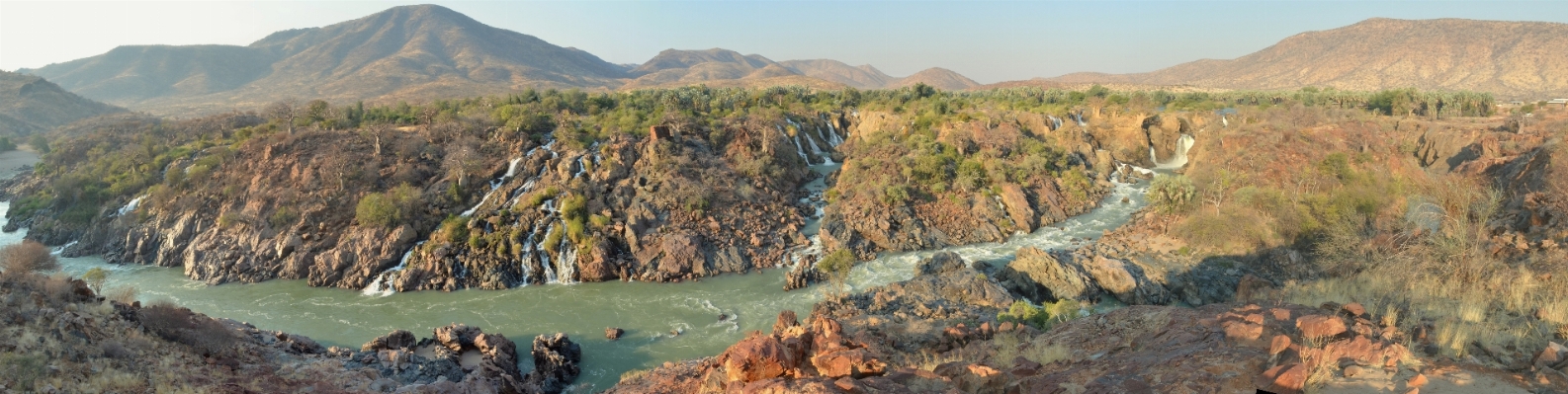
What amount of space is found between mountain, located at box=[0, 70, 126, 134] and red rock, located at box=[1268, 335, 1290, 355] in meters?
112

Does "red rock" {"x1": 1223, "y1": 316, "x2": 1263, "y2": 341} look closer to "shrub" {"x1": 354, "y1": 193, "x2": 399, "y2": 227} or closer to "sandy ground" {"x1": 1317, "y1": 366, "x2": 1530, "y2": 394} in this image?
"sandy ground" {"x1": 1317, "y1": 366, "x2": 1530, "y2": 394}

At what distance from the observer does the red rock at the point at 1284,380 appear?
20.7 ft

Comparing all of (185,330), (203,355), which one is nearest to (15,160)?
(185,330)

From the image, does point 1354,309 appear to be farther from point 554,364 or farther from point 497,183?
point 497,183

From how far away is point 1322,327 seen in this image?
790cm

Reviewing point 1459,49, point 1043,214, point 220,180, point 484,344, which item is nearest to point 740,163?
point 1043,214

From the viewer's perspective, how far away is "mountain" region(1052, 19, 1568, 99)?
96.9 metres

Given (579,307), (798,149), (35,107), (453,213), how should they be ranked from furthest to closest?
(35,107) < (798,149) < (453,213) < (579,307)

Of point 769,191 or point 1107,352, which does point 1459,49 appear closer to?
point 769,191

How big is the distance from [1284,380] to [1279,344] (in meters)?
1.35

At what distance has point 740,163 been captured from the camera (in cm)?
3322

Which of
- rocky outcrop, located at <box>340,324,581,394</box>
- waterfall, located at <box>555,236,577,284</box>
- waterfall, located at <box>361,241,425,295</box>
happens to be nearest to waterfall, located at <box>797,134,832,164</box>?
waterfall, located at <box>555,236,577,284</box>

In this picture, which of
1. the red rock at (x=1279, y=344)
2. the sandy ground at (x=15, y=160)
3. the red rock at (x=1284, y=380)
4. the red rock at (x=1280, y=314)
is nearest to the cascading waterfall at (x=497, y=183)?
the red rock at (x=1280, y=314)

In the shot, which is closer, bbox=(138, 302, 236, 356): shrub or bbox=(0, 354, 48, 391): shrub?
bbox=(0, 354, 48, 391): shrub
